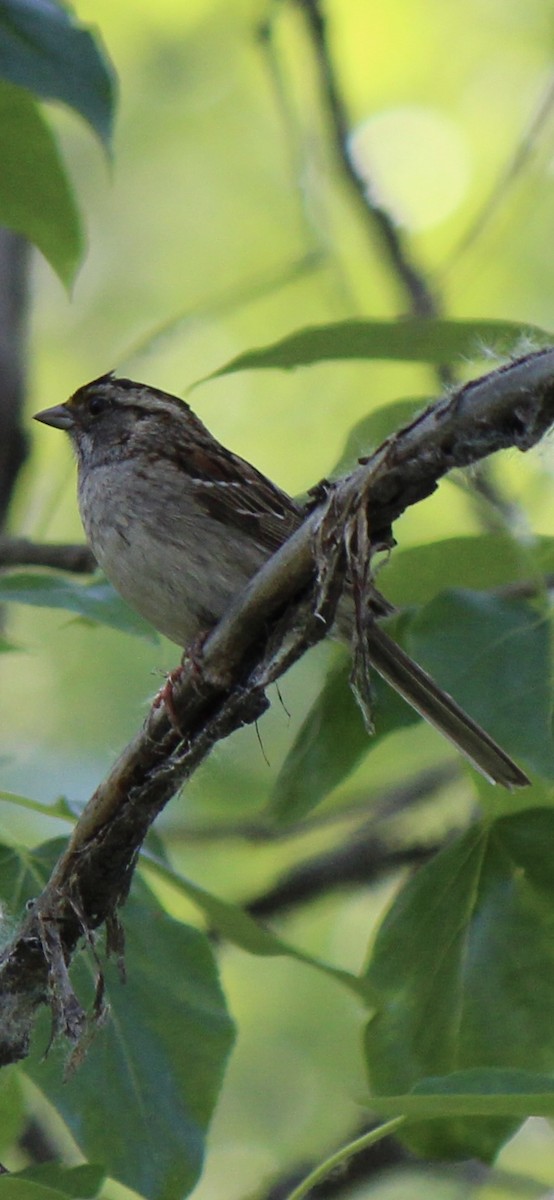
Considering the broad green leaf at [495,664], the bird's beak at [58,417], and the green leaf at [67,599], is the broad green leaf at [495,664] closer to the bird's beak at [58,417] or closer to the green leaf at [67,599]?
the green leaf at [67,599]

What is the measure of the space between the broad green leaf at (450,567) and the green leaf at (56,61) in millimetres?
1028

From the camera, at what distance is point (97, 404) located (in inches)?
180

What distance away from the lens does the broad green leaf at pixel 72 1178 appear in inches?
90.8

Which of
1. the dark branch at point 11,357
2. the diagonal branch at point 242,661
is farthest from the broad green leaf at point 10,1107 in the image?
the dark branch at point 11,357

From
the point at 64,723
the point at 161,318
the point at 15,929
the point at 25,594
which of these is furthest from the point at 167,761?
the point at 161,318

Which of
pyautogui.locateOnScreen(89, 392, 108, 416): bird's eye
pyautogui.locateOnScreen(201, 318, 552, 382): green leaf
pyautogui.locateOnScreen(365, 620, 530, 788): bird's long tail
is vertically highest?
pyautogui.locateOnScreen(89, 392, 108, 416): bird's eye

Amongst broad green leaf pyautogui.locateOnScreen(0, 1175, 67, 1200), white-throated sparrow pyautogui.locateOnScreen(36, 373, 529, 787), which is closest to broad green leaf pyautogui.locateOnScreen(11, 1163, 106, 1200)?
broad green leaf pyautogui.locateOnScreen(0, 1175, 67, 1200)

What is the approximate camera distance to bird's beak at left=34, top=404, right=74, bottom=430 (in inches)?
179

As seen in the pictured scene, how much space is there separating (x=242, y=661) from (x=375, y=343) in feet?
3.36

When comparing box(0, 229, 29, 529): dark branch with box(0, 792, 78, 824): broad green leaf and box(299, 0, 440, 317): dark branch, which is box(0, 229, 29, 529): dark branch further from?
box(0, 792, 78, 824): broad green leaf

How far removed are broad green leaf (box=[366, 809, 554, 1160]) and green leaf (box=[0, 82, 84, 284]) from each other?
1341mm

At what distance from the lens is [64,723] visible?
642 centimetres

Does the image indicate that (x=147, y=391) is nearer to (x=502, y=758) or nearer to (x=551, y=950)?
(x=502, y=758)

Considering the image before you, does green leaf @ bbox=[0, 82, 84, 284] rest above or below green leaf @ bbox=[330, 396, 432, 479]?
above
